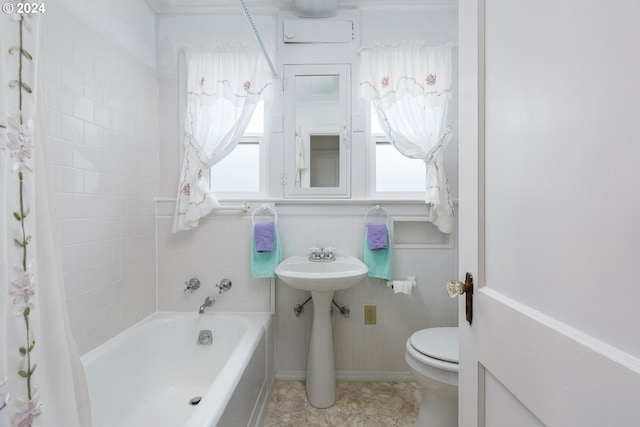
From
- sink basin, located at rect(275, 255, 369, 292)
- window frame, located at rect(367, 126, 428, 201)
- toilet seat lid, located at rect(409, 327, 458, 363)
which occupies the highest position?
window frame, located at rect(367, 126, 428, 201)

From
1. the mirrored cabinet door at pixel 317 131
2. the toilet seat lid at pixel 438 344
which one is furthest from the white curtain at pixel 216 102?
the toilet seat lid at pixel 438 344

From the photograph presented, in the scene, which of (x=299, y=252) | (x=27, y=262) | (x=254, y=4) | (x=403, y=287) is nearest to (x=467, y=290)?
(x=27, y=262)

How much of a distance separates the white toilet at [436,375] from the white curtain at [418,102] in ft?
2.55

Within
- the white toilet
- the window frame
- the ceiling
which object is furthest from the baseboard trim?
the ceiling

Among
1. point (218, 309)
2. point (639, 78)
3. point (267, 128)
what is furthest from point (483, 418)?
point (267, 128)

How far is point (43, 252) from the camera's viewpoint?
70 cm

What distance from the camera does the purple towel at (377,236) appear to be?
1.90 meters

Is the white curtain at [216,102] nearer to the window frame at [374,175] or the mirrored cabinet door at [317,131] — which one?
the mirrored cabinet door at [317,131]

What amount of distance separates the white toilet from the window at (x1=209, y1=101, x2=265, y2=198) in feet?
4.43

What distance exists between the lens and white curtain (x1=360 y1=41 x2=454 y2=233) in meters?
1.92

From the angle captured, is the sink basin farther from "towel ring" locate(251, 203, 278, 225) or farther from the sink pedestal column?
"towel ring" locate(251, 203, 278, 225)

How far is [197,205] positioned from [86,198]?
1.94 ft

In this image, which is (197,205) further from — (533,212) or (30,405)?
(533,212)

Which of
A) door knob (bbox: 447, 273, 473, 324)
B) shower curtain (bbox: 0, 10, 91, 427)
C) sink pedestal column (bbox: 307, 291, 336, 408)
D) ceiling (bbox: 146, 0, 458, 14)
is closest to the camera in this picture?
shower curtain (bbox: 0, 10, 91, 427)
